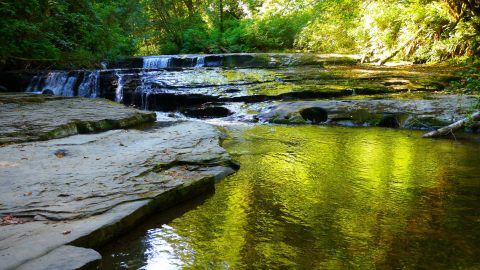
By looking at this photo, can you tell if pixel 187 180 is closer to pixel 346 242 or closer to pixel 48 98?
pixel 346 242

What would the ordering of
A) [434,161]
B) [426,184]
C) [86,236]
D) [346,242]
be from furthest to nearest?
[434,161] < [426,184] < [346,242] < [86,236]

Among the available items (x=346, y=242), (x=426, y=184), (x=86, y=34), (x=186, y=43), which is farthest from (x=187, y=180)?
(x=186, y=43)

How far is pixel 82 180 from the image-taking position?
3.73 meters

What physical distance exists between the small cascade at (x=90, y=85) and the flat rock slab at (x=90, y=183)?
6.69m

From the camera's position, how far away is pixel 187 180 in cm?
405

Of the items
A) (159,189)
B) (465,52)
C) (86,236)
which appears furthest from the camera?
(465,52)


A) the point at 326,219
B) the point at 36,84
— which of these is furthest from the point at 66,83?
the point at 326,219

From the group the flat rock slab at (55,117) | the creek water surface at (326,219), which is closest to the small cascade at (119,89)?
the flat rock slab at (55,117)

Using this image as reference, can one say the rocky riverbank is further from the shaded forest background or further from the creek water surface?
the shaded forest background

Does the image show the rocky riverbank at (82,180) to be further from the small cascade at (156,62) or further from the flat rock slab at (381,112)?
the small cascade at (156,62)

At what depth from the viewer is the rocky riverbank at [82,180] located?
2.56 meters

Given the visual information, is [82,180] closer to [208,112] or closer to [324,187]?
[324,187]

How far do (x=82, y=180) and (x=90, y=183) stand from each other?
12cm

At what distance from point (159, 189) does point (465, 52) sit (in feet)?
43.8
